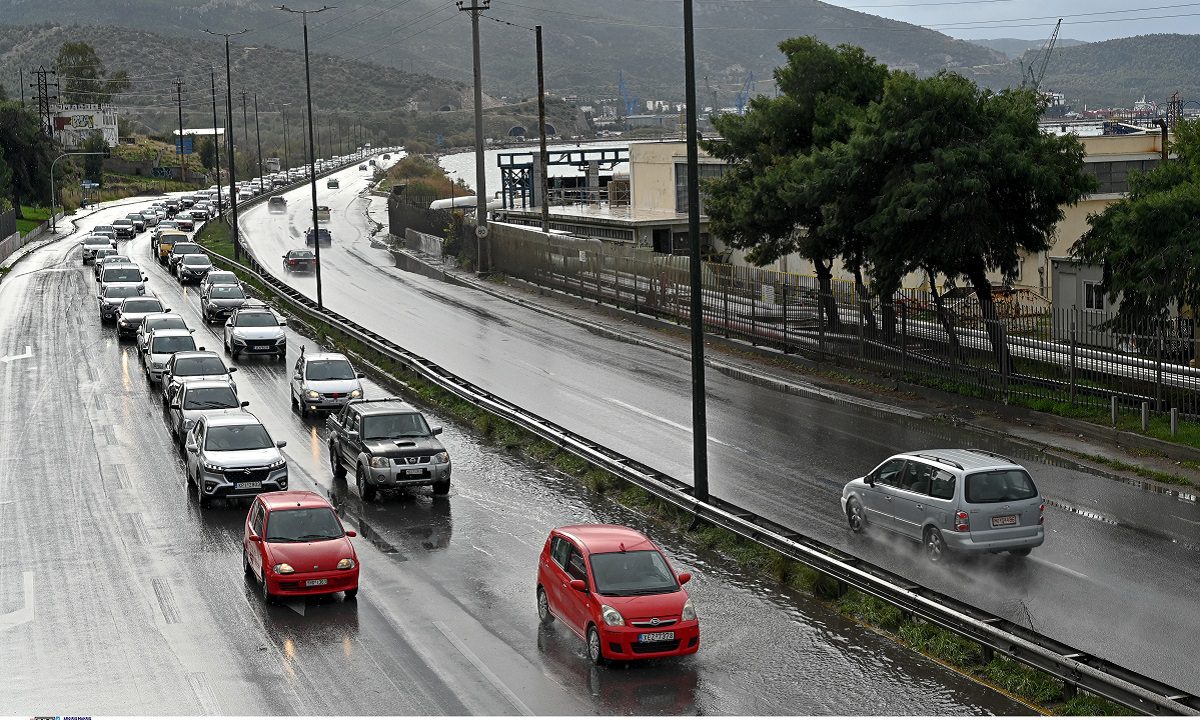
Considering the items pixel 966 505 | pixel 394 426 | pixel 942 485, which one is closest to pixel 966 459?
pixel 942 485

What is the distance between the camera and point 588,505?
82.1ft

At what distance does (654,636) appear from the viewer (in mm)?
16188

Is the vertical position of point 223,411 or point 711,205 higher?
point 711,205

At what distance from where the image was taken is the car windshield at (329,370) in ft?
115

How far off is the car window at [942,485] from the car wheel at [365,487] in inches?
417

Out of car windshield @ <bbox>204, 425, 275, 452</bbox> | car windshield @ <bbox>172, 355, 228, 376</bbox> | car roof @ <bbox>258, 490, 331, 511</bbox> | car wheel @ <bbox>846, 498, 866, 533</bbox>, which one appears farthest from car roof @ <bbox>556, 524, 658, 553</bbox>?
car windshield @ <bbox>172, 355, 228, 376</bbox>

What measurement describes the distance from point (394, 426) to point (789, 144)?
22244 millimetres

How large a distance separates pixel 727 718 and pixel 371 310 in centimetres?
4294

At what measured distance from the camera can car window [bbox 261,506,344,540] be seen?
20031 millimetres

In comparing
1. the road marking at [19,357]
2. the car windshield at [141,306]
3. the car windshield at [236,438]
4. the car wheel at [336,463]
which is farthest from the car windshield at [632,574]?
the car windshield at [141,306]

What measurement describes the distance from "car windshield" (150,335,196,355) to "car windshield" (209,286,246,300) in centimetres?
1196

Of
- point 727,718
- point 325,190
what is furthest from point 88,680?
point 325,190

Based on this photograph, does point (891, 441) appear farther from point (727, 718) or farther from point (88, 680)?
point (88, 680)

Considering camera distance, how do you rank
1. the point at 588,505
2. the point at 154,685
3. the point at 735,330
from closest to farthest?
the point at 154,685 → the point at 588,505 → the point at 735,330
